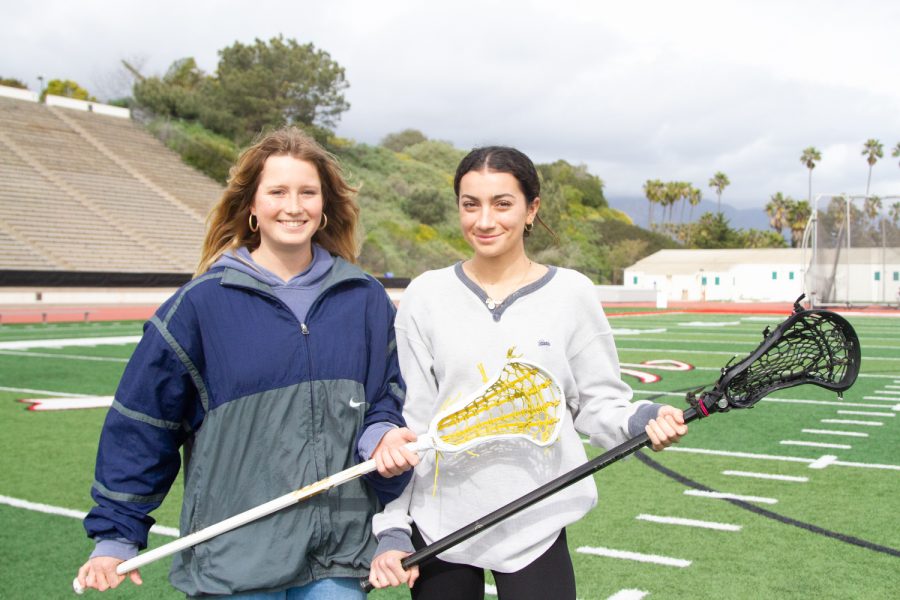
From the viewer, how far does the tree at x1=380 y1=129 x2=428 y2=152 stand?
310 ft

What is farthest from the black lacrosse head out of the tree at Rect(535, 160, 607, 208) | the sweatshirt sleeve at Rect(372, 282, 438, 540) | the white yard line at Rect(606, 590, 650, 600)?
the tree at Rect(535, 160, 607, 208)

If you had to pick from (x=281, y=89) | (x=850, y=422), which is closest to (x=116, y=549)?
(x=850, y=422)

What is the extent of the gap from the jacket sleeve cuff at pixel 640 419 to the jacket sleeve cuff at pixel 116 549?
1.37 metres

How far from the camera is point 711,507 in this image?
5.48 m

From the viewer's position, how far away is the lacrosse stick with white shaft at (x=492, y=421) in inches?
92.0

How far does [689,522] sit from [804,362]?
2773 millimetres

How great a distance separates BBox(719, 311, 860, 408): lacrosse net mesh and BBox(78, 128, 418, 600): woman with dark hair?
0.95 m

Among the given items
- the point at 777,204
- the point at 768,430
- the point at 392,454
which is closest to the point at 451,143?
the point at 777,204

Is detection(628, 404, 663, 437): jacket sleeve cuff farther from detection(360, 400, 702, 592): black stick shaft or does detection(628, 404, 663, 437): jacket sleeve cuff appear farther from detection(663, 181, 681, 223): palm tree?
detection(663, 181, 681, 223): palm tree

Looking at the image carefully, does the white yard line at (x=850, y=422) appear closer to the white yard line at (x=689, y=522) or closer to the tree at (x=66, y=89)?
the white yard line at (x=689, y=522)

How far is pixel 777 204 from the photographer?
282 feet

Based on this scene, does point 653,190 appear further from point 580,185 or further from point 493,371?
point 493,371

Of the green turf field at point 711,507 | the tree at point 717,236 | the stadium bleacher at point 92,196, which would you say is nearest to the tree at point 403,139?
the tree at point 717,236

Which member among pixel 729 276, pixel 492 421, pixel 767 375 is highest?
pixel 767 375
